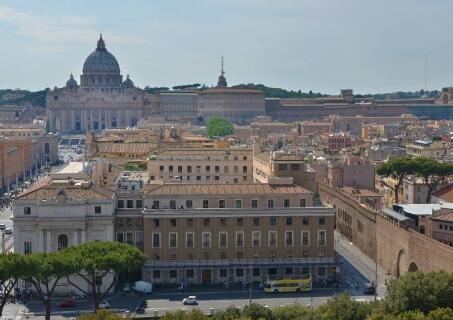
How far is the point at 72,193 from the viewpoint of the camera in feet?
130

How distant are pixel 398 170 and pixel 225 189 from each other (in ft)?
Answer: 67.8

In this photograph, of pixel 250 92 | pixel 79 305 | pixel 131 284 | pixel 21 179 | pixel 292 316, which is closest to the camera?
pixel 292 316

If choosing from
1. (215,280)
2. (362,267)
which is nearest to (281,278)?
(215,280)

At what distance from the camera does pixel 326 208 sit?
132 feet

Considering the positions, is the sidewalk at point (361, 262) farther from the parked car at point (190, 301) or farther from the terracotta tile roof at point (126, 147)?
the terracotta tile roof at point (126, 147)

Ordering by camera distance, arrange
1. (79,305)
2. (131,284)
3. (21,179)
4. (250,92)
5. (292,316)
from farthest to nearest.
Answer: (250,92)
(21,179)
(131,284)
(79,305)
(292,316)

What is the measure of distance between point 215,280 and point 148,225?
151 inches

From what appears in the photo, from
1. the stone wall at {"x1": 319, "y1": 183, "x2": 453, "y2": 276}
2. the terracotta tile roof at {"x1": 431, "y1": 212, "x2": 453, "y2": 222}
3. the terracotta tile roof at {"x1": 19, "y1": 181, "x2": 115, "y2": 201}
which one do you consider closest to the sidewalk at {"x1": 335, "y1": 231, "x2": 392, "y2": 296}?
the stone wall at {"x1": 319, "y1": 183, "x2": 453, "y2": 276}

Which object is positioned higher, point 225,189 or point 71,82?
point 71,82

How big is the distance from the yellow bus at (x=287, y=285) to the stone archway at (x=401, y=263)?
4581 millimetres

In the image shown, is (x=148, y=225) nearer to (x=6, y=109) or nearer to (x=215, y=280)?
(x=215, y=280)

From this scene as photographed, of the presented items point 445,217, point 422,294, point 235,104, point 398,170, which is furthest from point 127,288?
point 235,104

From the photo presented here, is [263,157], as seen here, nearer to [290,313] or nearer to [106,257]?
[106,257]

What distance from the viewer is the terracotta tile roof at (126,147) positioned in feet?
221
